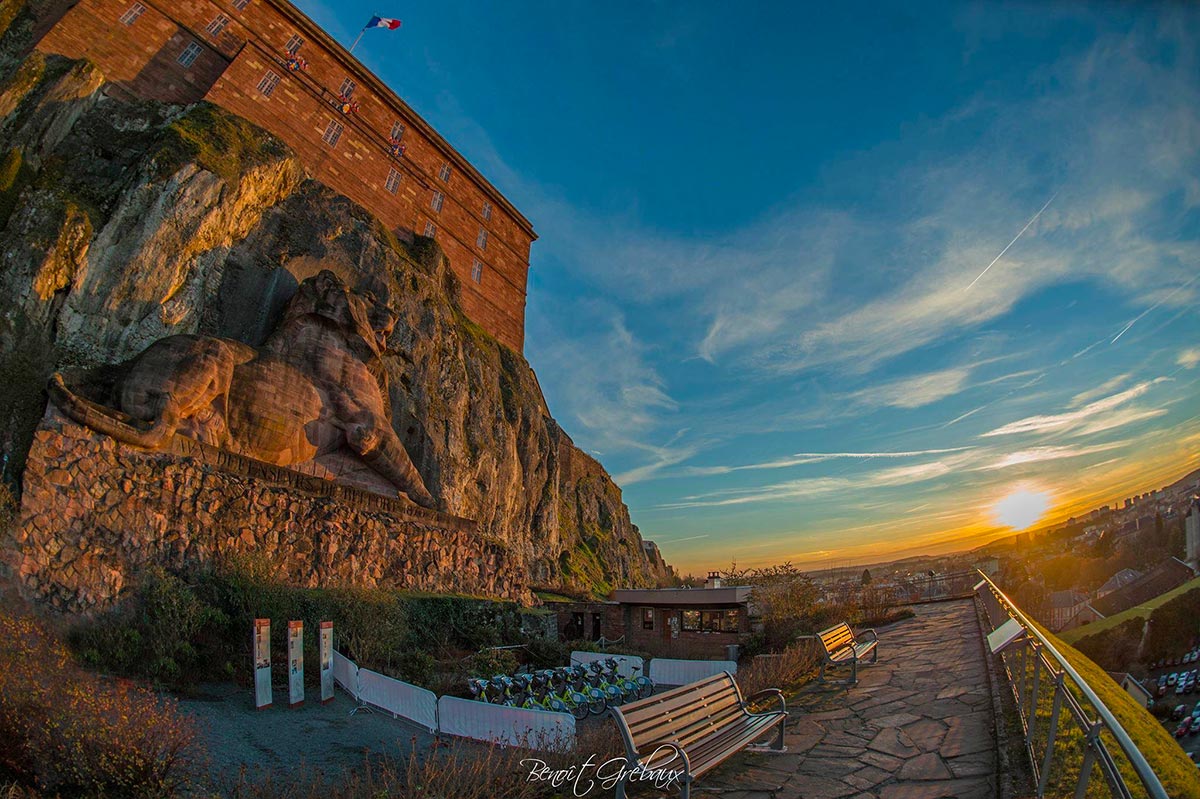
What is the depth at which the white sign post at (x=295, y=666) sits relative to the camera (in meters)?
8.68

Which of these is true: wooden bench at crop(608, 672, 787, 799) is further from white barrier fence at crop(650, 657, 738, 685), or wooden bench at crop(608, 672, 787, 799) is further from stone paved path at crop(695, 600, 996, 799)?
white barrier fence at crop(650, 657, 738, 685)

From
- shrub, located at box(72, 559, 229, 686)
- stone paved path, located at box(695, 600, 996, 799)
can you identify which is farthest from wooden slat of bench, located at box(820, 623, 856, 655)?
shrub, located at box(72, 559, 229, 686)

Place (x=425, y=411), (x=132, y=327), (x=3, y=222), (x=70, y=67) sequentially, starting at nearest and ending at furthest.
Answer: (x=3, y=222) < (x=132, y=327) < (x=70, y=67) < (x=425, y=411)

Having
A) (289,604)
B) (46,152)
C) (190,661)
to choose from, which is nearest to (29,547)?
(190,661)

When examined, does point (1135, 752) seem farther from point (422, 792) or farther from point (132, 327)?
point (132, 327)

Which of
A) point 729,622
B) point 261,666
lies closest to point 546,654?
point 729,622

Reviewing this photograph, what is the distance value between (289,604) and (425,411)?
13.7 m

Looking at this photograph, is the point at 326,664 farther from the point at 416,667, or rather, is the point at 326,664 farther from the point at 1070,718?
the point at 1070,718

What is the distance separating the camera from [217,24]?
79.4 ft

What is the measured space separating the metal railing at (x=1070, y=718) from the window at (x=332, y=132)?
100 feet

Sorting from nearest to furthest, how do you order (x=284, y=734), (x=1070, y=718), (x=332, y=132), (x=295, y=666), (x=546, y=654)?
(x=1070, y=718) < (x=284, y=734) < (x=295, y=666) < (x=546, y=654) < (x=332, y=132)

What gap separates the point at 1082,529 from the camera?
356ft

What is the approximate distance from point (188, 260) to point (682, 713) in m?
20.4

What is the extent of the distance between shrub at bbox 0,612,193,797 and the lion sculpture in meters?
8.03
